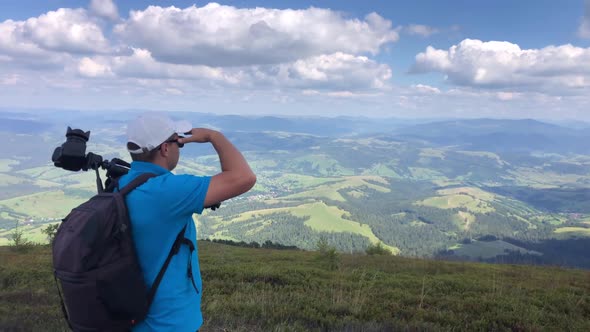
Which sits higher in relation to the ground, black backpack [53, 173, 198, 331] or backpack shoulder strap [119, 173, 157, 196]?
backpack shoulder strap [119, 173, 157, 196]

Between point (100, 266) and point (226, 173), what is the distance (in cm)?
118

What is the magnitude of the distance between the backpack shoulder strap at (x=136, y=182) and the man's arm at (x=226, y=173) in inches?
18.8

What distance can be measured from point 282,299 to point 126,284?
6.07 m

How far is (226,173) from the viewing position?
312cm

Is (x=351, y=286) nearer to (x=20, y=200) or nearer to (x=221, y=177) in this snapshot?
(x=221, y=177)

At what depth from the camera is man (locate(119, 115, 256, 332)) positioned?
9.37 feet

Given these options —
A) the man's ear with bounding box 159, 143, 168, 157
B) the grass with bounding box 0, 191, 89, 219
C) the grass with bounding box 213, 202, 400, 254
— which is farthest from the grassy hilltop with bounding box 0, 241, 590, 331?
the grass with bounding box 0, 191, 89, 219

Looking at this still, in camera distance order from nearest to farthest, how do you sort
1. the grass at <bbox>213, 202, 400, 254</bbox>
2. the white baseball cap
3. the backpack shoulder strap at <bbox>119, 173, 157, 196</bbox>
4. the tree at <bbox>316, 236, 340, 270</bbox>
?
the backpack shoulder strap at <bbox>119, 173, 157, 196</bbox> → the white baseball cap → the tree at <bbox>316, 236, 340, 270</bbox> → the grass at <bbox>213, 202, 400, 254</bbox>

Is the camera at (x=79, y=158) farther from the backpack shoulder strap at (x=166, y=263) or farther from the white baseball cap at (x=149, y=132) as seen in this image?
the backpack shoulder strap at (x=166, y=263)

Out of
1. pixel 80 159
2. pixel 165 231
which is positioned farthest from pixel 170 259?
pixel 80 159

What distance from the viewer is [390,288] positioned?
9891 mm

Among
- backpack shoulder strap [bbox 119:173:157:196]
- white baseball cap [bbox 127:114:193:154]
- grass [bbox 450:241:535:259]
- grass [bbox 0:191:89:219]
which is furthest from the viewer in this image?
grass [bbox 0:191:89:219]

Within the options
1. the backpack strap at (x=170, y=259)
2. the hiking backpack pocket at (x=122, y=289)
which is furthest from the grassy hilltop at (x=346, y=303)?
the hiking backpack pocket at (x=122, y=289)

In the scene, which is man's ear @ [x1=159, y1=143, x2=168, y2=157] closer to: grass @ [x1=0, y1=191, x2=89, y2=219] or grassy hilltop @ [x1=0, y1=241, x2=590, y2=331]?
grassy hilltop @ [x1=0, y1=241, x2=590, y2=331]
